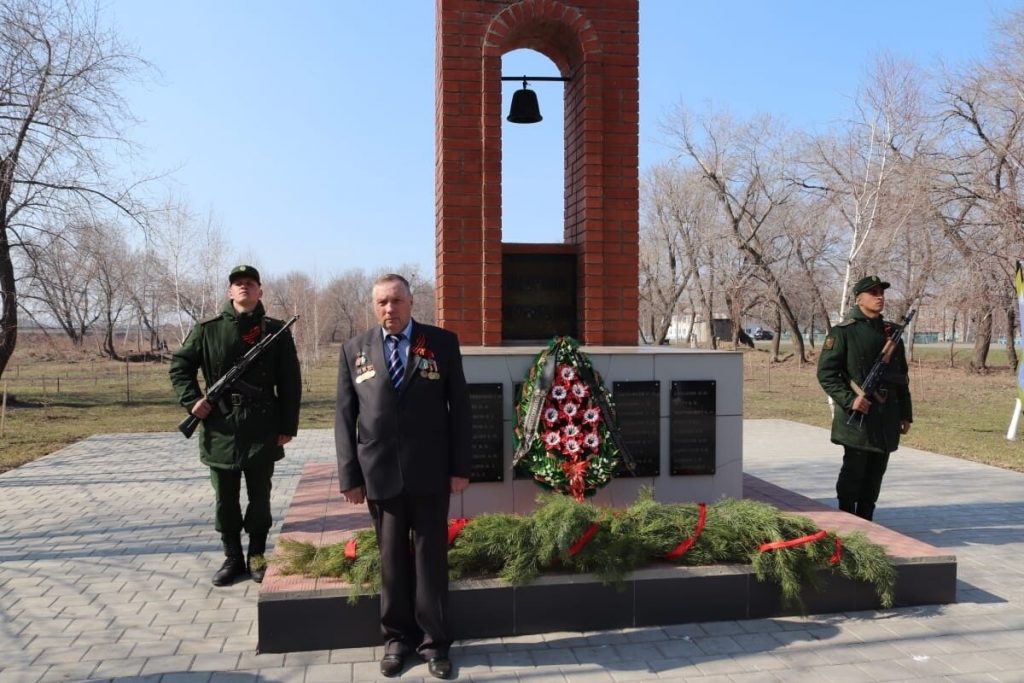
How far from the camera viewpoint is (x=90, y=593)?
174 inches

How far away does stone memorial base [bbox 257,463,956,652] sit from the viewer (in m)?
3.58

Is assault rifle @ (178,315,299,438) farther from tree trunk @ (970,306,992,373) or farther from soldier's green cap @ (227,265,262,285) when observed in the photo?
tree trunk @ (970,306,992,373)

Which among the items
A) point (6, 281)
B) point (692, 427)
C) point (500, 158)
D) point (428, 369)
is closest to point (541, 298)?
point (500, 158)

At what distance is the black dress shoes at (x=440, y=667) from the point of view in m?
3.25

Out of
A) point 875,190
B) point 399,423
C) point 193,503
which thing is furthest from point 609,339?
point 875,190

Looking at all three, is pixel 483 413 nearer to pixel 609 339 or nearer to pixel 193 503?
pixel 609 339

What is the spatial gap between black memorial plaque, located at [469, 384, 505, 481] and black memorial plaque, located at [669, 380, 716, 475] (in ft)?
3.93

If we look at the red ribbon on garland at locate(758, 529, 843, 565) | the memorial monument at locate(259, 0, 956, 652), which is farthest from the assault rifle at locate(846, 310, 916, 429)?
the red ribbon on garland at locate(758, 529, 843, 565)

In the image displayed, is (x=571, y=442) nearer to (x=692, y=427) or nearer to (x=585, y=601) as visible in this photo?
(x=692, y=427)

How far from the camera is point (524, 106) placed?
252 inches

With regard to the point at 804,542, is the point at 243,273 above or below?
above

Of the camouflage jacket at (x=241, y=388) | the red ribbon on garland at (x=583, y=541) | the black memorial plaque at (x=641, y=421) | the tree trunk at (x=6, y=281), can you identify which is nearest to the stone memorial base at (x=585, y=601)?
the red ribbon on garland at (x=583, y=541)

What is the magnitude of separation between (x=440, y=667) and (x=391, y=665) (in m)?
0.22

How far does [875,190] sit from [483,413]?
14350 mm
